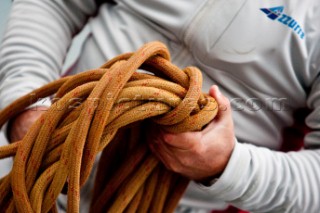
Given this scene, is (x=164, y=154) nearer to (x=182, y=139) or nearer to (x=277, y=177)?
(x=182, y=139)

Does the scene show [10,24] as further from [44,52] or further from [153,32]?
[153,32]

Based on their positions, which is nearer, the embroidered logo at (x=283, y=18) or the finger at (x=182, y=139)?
the finger at (x=182, y=139)

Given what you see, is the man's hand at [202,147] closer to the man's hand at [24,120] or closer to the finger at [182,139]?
the finger at [182,139]

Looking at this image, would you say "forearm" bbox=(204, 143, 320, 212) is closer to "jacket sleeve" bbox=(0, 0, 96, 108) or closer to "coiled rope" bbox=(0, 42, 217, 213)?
"coiled rope" bbox=(0, 42, 217, 213)

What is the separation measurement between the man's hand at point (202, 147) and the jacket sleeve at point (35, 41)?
0.74 feet

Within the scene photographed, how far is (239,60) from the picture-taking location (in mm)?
577

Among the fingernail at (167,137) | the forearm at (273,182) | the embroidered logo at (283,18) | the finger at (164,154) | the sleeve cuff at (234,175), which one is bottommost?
the forearm at (273,182)

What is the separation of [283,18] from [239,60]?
0.08 m

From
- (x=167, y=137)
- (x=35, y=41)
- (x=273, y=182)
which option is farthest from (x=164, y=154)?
(x=35, y=41)

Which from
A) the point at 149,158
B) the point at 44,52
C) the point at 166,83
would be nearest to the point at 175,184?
the point at 149,158

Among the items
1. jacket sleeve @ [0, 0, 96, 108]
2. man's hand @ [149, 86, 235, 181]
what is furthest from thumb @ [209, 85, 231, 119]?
jacket sleeve @ [0, 0, 96, 108]

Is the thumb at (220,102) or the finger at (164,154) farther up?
the thumb at (220,102)

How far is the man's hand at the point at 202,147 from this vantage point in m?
0.47

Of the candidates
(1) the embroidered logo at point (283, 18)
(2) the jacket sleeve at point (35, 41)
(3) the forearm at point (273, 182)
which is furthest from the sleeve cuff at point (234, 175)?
(2) the jacket sleeve at point (35, 41)
